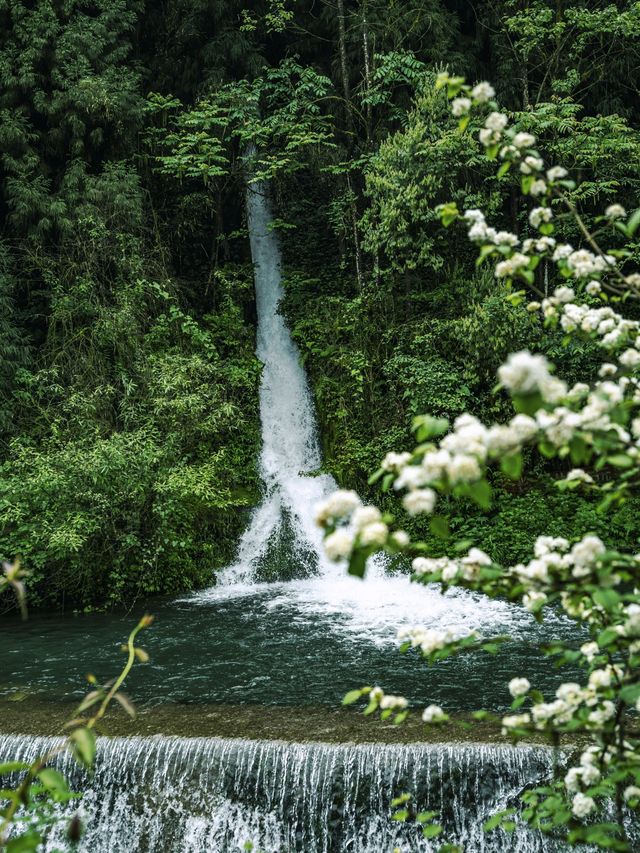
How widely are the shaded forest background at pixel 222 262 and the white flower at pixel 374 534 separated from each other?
7351mm

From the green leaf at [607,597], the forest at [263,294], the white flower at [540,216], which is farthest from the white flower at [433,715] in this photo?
the forest at [263,294]

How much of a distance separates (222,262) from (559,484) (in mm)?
13389

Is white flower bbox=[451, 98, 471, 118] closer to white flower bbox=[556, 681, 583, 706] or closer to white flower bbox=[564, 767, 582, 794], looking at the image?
white flower bbox=[556, 681, 583, 706]

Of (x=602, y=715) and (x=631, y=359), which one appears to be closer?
(x=602, y=715)

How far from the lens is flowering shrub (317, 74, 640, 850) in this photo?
1.66 m

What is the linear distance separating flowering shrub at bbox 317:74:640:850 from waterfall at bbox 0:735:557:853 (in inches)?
91.1

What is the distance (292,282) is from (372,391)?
3668mm

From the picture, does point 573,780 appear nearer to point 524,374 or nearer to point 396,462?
point 396,462

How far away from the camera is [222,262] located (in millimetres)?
15125

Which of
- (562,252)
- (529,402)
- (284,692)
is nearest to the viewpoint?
(529,402)

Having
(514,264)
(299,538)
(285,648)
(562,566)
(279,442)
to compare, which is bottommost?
(299,538)

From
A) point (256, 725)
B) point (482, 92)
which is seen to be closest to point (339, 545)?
point (482, 92)

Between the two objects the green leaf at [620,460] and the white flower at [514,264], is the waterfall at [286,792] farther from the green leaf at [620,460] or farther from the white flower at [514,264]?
the green leaf at [620,460]

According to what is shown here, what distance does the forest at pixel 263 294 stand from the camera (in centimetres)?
924
